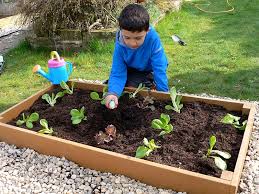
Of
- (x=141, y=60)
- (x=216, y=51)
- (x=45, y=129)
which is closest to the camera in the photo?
(x=45, y=129)

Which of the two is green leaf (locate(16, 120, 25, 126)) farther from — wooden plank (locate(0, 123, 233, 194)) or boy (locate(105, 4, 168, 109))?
boy (locate(105, 4, 168, 109))

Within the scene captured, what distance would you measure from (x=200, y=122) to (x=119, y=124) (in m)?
0.61

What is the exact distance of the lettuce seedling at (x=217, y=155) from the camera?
2246 millimetres

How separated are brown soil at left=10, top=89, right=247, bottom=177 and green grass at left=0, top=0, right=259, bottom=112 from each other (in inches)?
42.7

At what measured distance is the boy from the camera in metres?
2.89

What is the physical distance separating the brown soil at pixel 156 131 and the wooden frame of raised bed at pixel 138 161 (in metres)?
0.08

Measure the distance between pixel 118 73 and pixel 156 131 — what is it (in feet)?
2.67

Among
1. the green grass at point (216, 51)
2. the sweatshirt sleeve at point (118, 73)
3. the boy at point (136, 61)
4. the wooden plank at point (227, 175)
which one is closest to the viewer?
the wooden plank at point (227, 175)

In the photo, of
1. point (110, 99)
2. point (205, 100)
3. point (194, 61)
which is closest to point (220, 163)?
point (205, 100)

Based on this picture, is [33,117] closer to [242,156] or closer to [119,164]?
[119,164]

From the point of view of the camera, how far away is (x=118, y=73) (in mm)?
3348

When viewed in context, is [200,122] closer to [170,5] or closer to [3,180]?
[3,180]

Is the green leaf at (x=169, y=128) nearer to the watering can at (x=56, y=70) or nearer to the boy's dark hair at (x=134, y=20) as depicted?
the boy's dark hair at (x=134, y=20)

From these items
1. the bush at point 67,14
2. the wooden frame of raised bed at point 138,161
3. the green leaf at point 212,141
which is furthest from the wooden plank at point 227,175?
the bush at point 67,14
